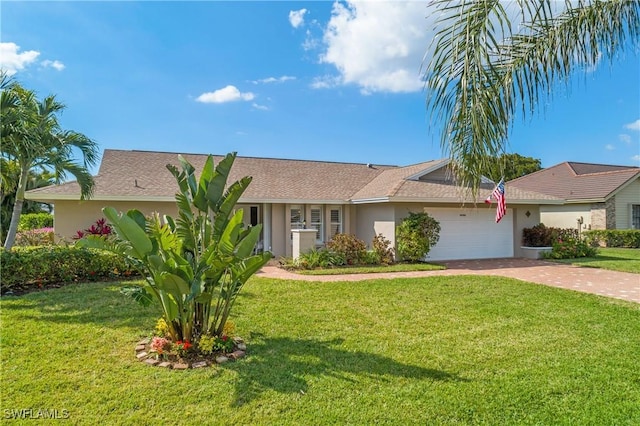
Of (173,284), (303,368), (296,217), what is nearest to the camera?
(173,284)

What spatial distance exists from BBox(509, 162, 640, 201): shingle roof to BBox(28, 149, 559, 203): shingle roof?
10.1m

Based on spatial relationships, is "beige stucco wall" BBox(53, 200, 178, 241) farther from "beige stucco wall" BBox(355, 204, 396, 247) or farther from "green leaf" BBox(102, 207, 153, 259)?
"green leaf" BBox(102, 207, 153, 259)

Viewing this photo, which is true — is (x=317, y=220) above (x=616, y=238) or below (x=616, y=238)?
above

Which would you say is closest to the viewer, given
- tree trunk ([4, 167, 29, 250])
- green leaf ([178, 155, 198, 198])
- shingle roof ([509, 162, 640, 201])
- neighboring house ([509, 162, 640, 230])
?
green leaf ([178, 155, 198, 198])

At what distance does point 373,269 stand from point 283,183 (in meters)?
7.26

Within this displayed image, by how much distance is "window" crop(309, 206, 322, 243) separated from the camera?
703 inches

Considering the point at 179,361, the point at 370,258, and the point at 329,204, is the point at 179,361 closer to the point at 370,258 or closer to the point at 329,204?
the point at 370,258

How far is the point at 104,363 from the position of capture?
5.00 meters

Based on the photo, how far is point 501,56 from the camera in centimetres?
505

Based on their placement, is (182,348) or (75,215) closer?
(182,348)

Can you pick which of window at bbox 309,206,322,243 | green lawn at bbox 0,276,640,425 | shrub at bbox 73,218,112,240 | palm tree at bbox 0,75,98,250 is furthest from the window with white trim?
green lawn at bbox 0,276,640,425

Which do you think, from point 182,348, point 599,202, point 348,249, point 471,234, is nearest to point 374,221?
point 348,249

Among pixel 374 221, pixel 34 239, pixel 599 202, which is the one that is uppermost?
pixel 599 202

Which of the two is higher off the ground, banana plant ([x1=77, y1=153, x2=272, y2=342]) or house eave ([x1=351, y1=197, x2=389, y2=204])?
house eave ([x1=351, y1=197, x2=389, y2=204])
